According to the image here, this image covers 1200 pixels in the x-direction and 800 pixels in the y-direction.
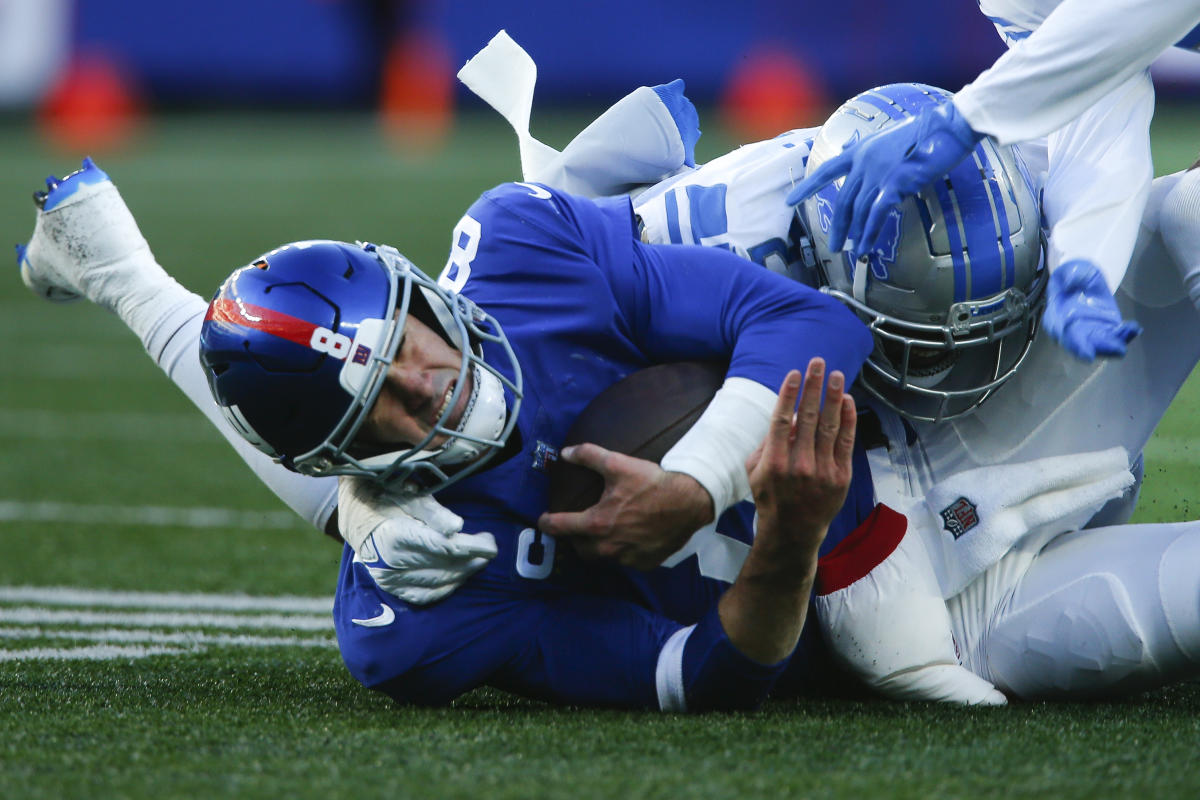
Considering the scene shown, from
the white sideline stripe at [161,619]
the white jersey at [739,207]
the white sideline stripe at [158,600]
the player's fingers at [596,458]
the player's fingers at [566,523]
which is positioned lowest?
the white sideline stripe at [158,600]

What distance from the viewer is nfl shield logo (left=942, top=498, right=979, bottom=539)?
7.87 feet

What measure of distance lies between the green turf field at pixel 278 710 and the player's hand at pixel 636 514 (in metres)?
0.24

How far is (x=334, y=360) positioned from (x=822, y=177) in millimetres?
848

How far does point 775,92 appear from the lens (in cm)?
1476

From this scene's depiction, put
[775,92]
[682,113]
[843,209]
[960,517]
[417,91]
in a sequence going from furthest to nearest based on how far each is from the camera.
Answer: [417,91] < [775,92] < [682,113] < [960,517] < [843,209]

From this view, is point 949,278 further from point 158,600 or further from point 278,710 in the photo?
point 158,600

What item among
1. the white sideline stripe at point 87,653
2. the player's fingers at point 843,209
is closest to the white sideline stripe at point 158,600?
Answer: the white sideline stripe at point 87,653

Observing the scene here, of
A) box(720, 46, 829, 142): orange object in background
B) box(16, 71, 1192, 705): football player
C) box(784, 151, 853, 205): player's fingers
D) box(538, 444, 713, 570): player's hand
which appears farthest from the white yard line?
box(720, 46, 829, 142): orange object in background

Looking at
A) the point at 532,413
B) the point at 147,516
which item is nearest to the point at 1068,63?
the point at 532,413

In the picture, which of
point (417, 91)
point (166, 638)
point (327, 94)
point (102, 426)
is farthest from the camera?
point (327, 94)

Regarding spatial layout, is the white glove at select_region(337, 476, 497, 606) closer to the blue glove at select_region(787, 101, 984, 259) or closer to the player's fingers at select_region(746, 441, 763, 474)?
the player's fingers at select_region(746, 441, 763, 474)

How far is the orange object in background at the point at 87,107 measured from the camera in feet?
50.8

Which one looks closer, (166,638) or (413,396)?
(413,396)

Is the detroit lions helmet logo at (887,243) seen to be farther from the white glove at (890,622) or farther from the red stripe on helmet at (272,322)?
the red stripe on helmet at (272,322)
